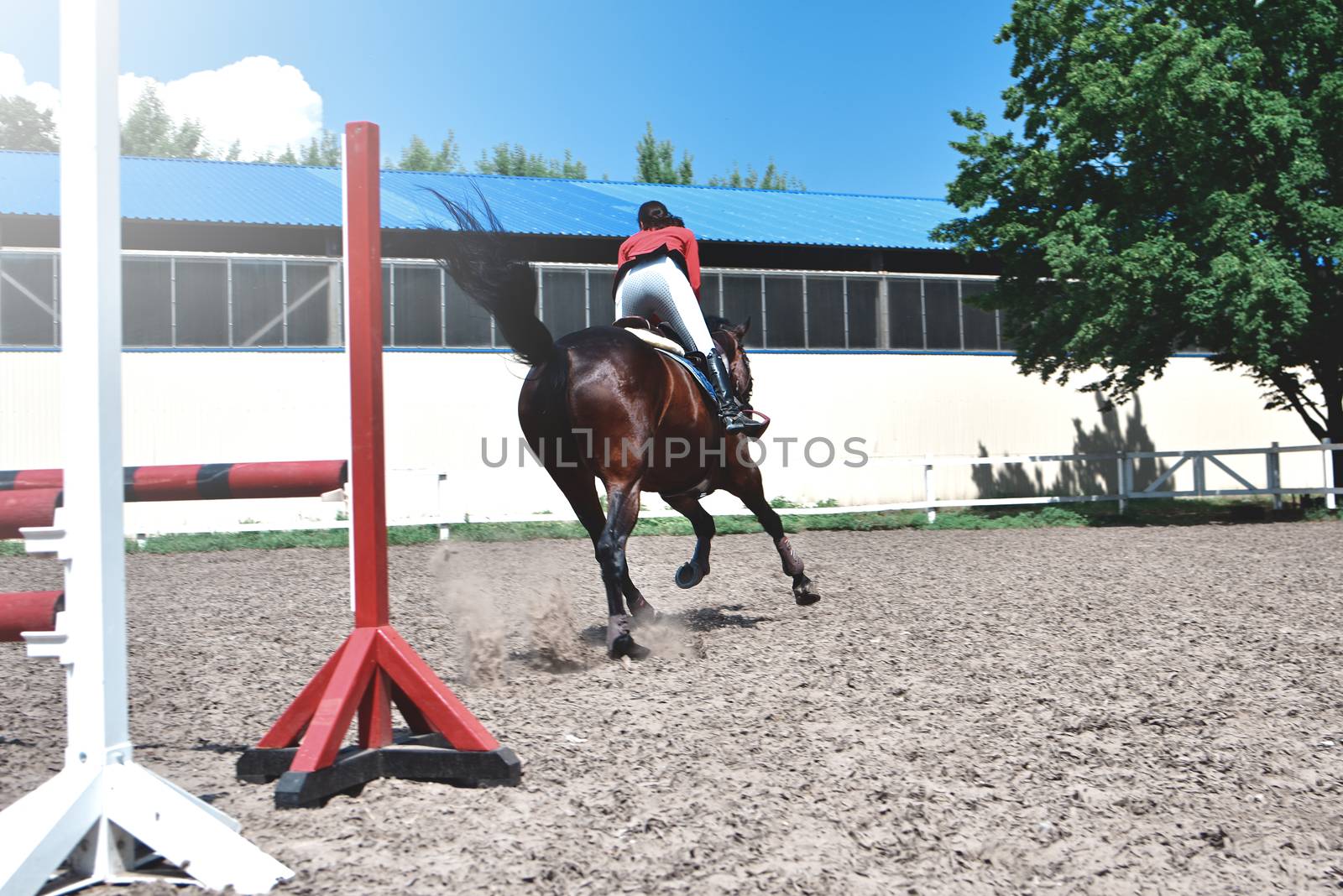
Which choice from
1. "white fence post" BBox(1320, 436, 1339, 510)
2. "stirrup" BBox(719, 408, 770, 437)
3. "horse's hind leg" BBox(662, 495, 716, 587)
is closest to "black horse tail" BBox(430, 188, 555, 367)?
"stirrup" BBox(719, 408, 770, 437)

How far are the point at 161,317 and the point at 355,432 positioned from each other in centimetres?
1779

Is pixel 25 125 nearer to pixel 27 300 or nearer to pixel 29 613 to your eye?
pixel 27 300

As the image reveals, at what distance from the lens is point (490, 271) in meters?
5.04

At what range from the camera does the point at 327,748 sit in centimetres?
299

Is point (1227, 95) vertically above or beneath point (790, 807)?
above

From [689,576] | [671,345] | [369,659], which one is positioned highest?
[671,345]

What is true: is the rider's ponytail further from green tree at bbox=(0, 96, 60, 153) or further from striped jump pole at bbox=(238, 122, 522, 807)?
green tree at bbox=(0, 96, 60, 153)

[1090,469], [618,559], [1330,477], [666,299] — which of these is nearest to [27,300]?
[666,299]

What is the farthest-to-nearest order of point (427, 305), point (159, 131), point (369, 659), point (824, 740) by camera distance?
point (159, 131), point (427, 305), point (824, 740), point (369, 659)

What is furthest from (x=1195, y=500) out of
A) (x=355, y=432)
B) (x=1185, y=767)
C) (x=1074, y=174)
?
(x=355, y=432)

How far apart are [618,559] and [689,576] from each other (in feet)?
6.15

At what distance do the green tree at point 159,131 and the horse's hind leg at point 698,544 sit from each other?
5060 centimetres

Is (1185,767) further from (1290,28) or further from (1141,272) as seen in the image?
(1290,28)

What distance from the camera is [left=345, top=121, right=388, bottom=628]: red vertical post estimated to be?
10.6ft
